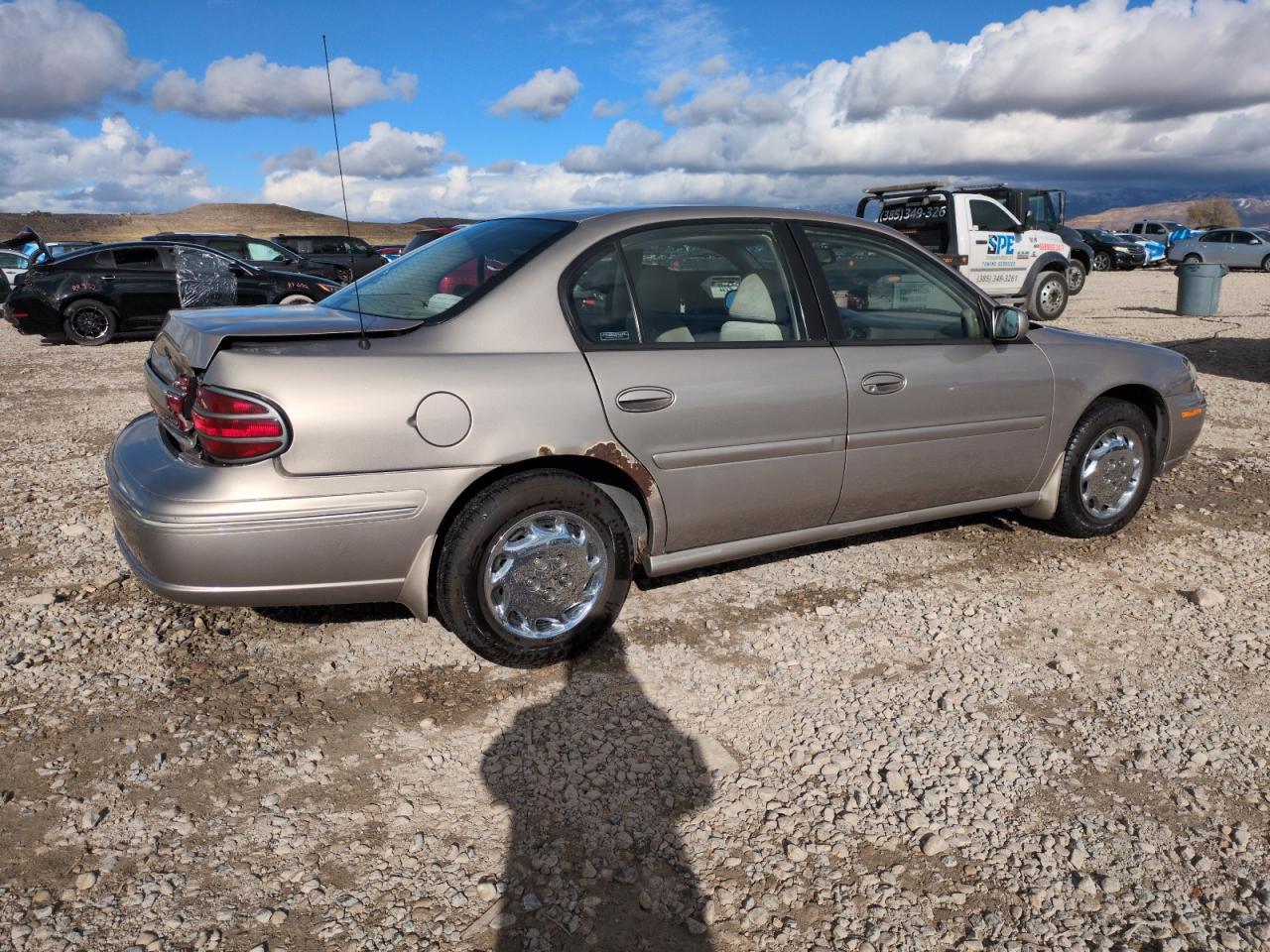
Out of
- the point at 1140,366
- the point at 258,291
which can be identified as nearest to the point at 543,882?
the point at 1140,366

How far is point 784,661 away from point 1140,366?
2.57 m

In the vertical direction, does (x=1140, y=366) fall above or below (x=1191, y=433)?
above

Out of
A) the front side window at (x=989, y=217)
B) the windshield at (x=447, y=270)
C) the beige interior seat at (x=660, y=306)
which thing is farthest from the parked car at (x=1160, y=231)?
the windshield at (x=447, y=270)

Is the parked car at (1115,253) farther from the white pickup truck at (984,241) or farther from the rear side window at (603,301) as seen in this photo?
the rear side window at (603,301)

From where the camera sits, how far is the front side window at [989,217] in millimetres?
14430

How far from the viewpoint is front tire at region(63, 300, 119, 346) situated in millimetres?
13469

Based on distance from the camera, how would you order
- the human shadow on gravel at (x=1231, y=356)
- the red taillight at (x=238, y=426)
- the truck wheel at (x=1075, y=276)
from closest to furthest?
the red taillight at (x=238, y=426) < the human shadow on gravel at (x=1231, y=356) < the truck wheel at (x=1075, y=276)

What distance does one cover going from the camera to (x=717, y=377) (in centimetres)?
351

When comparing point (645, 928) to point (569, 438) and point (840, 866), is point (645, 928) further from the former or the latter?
point (569, 438)

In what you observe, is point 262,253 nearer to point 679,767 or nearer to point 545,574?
point 545,574

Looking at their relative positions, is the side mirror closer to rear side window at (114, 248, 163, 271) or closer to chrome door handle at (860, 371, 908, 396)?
chrome door handle at (860, 371, 908, 396)

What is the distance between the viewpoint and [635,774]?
9.30 ft

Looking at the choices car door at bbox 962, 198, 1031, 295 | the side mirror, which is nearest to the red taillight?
the side mirror

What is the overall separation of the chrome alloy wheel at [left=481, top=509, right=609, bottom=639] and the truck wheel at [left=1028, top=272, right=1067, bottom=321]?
45.9 feet
